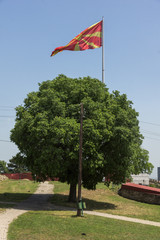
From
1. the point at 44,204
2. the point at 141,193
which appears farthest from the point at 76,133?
the point at 141,193

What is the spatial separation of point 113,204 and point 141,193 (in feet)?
21.5

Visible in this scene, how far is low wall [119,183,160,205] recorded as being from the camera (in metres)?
33.3

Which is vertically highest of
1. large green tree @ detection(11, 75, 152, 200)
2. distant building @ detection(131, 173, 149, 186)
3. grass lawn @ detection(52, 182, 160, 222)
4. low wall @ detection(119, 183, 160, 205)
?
large green tree @ detection(11, 75, 152, 200)

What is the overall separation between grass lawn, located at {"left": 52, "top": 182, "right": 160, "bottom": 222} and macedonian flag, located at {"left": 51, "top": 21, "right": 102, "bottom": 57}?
1708 centimetres

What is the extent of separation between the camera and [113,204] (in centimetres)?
3023

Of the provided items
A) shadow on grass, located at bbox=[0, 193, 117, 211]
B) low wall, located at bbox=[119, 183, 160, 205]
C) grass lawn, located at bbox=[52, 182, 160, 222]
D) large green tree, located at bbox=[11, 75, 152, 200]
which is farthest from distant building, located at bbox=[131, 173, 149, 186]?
large green tree, located at bbox=[11, 75, 152, 200]

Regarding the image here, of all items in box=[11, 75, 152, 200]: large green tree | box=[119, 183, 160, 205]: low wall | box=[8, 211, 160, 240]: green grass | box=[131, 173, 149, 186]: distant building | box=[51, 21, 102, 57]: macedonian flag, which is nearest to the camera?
box=[8, 211, 160, 240]: green grass

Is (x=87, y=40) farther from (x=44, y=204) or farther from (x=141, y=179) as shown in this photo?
(x=141, y=179)

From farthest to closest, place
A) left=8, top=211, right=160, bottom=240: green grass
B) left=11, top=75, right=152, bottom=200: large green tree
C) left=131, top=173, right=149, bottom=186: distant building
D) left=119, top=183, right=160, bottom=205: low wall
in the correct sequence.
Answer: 1. left=131, top=173, right=149, bottom=186: distant building
2. left=119, top=183, right=160, bottom=205: low wall
3. left=11, top=75, right=152, bottom=200: large green tree
4. left=8, top=211, right=160, bottom=240: green grass

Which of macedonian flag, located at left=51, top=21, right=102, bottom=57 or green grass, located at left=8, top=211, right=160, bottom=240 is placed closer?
green grass, located at left=8, top=211, right=160, bottom=240

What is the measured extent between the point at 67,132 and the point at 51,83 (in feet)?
25.7

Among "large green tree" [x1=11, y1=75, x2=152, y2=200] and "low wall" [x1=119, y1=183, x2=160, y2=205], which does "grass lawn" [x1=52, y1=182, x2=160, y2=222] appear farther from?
"large green tree" [x1=11, y1=75, x2=152, y2=200]

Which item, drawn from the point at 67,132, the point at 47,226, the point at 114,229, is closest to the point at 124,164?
the point at 67,132

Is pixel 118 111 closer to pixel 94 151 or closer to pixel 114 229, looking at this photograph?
pixel 94 151
